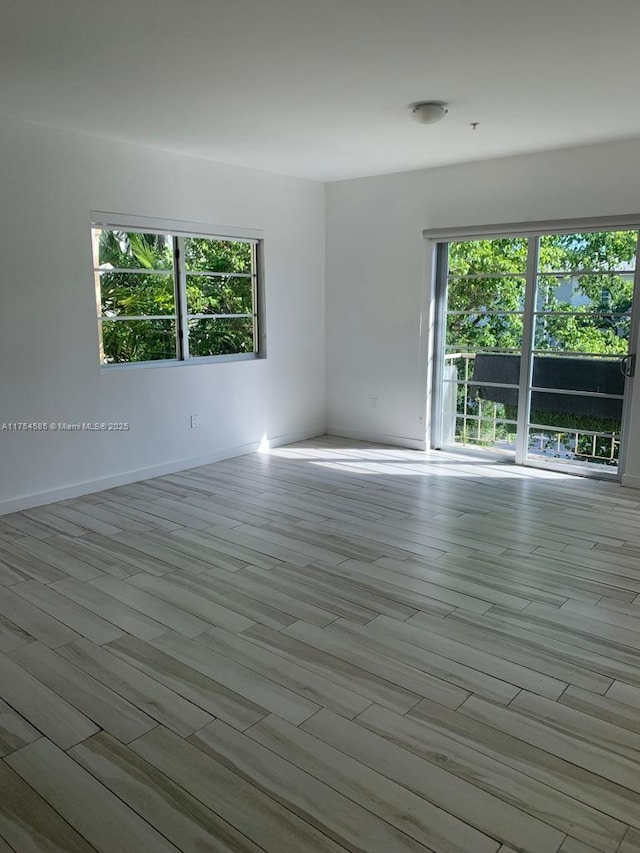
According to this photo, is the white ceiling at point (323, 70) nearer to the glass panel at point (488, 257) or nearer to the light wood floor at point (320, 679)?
the glass panel at point (488, 257)

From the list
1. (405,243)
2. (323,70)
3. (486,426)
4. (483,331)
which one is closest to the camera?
(323,70)

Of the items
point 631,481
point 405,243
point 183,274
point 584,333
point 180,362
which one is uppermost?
point 405,243

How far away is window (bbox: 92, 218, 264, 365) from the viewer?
4.99 m

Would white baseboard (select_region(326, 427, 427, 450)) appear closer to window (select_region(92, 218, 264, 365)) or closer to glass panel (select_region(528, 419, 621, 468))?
glass panel (select_region(528, 419, 621, 468))

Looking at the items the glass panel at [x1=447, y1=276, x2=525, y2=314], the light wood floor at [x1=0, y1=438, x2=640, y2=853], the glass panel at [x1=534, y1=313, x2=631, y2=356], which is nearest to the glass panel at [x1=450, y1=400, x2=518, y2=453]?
the glass panel at [x1=534, y1=313, x2=631, y2=356]

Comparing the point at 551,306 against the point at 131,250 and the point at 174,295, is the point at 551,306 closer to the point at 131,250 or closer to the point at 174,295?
the point at 174,295

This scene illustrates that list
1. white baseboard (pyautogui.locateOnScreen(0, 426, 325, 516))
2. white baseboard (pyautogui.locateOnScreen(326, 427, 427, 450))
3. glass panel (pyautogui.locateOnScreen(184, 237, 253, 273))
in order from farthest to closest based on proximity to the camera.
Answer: white baseboard (pyautogui.locateOnScreen(326, 427, 427, 450))
glass panel (pyautogui.locateOnScreen(184, 237, 253, 273))
white baseboard (pyautogui.locateOnScreen(0, 426, 325, 516))

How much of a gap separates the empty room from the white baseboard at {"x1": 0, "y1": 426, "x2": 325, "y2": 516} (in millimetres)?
24

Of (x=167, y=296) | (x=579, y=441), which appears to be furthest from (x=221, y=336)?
(x=579, y=441)

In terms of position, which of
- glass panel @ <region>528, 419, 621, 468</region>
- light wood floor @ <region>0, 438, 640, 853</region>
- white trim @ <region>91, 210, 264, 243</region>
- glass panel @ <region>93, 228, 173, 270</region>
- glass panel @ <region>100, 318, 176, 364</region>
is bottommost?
light wood floor @ <region>0, 438, 640, 853</region>

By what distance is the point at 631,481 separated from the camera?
202 inches

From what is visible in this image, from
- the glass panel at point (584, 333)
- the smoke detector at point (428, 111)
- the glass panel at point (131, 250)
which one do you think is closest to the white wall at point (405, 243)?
the glass panel at point (584, 333)

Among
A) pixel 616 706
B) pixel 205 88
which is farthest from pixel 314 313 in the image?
pixel 616 706

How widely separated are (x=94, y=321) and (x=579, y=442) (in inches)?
157
